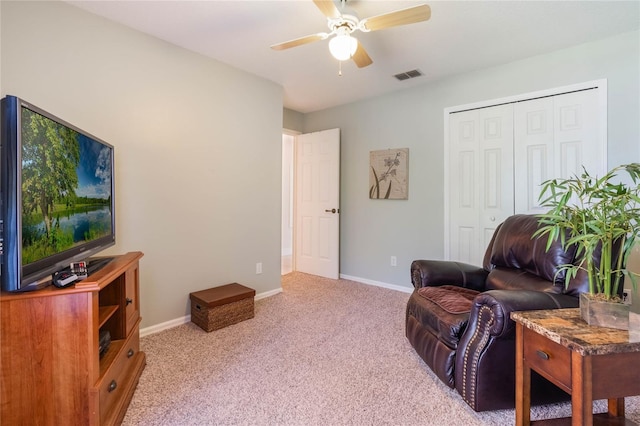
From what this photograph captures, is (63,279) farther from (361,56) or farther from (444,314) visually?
(361,56)

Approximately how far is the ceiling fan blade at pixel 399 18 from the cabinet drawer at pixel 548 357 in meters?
1.63

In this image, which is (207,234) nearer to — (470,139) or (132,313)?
(132,313)

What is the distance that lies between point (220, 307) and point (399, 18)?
2.43 meters

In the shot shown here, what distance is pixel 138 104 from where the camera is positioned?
Result: 237 cm

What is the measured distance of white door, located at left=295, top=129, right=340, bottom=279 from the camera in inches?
163

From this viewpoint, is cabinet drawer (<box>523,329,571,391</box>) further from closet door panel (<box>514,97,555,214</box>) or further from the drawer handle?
closet door panel (<box>514,97,555,214</box>)

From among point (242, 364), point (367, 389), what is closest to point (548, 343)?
point (367, 389)

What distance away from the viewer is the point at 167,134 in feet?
8.34

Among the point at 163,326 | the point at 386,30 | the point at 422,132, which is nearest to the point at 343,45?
the point at 386,30

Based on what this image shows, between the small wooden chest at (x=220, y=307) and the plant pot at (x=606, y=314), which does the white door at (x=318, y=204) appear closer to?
the small wooden chest at (x=220, y=307)

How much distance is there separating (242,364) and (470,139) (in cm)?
300

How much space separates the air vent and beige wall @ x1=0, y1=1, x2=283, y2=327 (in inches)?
53.8

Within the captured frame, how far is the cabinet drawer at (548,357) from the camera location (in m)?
1.08

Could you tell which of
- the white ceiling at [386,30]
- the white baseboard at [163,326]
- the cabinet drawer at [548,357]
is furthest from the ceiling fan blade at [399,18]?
the white baseboard at [163,326]
